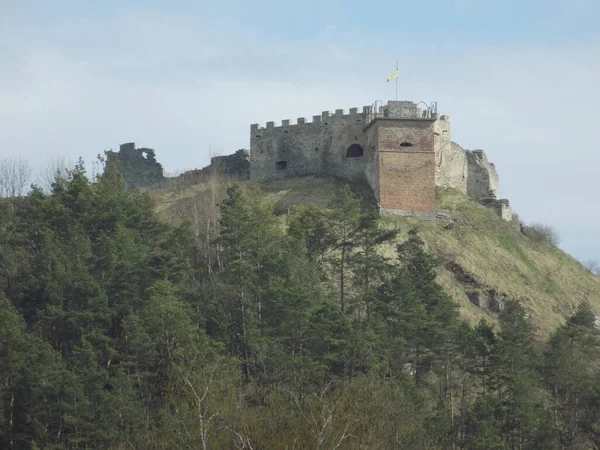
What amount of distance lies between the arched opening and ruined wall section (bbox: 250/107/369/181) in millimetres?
151

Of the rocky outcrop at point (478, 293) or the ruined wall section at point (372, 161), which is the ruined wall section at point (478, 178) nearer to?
the ruined wall section at point (372, 161)

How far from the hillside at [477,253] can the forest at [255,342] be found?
2.29m

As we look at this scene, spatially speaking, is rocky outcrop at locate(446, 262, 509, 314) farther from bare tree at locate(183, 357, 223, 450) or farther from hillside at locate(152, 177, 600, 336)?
bare tree at locate(183, 357, 223, 450)

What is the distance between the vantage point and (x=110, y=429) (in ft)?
115

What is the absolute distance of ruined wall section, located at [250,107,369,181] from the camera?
5534cm

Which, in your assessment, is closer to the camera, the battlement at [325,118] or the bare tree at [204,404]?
the bare tree at [204,404]

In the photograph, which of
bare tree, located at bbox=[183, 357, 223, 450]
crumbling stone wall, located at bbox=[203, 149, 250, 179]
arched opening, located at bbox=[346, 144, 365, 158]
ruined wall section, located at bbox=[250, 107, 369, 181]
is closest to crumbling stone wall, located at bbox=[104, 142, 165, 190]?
crumbling stone wall, located at bbox=[203, 149, 250, 179]

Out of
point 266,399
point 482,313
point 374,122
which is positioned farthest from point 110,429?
point 374,122

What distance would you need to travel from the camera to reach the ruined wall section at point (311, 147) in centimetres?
5534

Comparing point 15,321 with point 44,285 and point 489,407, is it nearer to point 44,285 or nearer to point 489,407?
point 44,285

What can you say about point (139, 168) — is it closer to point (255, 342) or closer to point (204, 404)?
point (255, 342)

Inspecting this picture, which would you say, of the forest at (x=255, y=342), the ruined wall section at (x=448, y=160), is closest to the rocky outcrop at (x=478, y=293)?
the forest at (x=255, y=342)

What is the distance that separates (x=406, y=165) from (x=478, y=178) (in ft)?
22.1

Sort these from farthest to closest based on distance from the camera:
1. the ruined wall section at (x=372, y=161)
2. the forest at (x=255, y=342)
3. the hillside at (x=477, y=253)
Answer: the ruined wall section at (x=372, y=161) → the hillside at (x=477, y=253) → the forest at (x=255, y=342)
